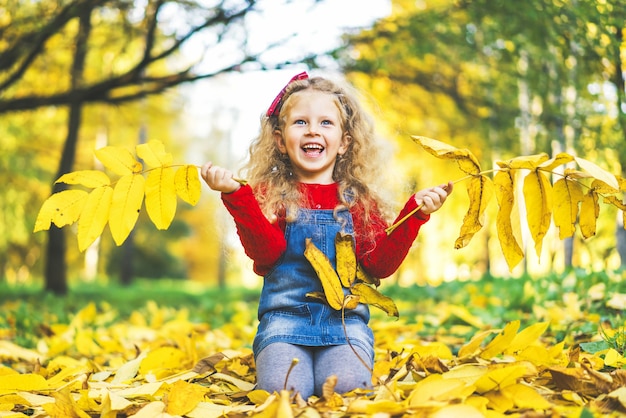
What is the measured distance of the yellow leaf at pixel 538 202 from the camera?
5.82 ft

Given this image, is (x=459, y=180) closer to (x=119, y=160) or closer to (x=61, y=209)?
(x=119, y=160)

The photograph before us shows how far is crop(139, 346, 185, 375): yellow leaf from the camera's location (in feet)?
7.80

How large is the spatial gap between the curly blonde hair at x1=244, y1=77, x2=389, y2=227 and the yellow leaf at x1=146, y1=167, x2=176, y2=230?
473 mm

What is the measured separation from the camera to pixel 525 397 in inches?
59.4

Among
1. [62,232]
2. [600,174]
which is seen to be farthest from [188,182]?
[62,232]

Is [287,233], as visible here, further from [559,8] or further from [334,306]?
[559,8]

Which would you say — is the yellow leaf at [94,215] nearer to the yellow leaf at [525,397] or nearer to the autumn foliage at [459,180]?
the autumn foliage at [459,180]

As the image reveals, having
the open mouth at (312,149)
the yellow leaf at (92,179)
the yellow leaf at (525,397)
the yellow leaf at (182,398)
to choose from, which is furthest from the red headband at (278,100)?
the yellow leaf at (525,397)

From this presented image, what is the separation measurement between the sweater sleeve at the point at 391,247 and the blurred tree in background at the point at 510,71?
11.5 inches

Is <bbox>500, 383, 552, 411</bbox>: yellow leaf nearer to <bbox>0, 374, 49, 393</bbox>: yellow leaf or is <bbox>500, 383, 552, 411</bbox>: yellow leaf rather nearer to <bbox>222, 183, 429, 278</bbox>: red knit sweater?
<bbox>222, 183, 429, 278</bbox>: red knit sweater

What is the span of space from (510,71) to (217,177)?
13.9 ft

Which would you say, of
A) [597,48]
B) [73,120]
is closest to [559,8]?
[597,48]

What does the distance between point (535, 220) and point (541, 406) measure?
1.86 feet

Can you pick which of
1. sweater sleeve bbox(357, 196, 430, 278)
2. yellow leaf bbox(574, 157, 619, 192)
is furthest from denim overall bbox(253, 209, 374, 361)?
yellow leaf bbox(574, 157, 619, 192)
